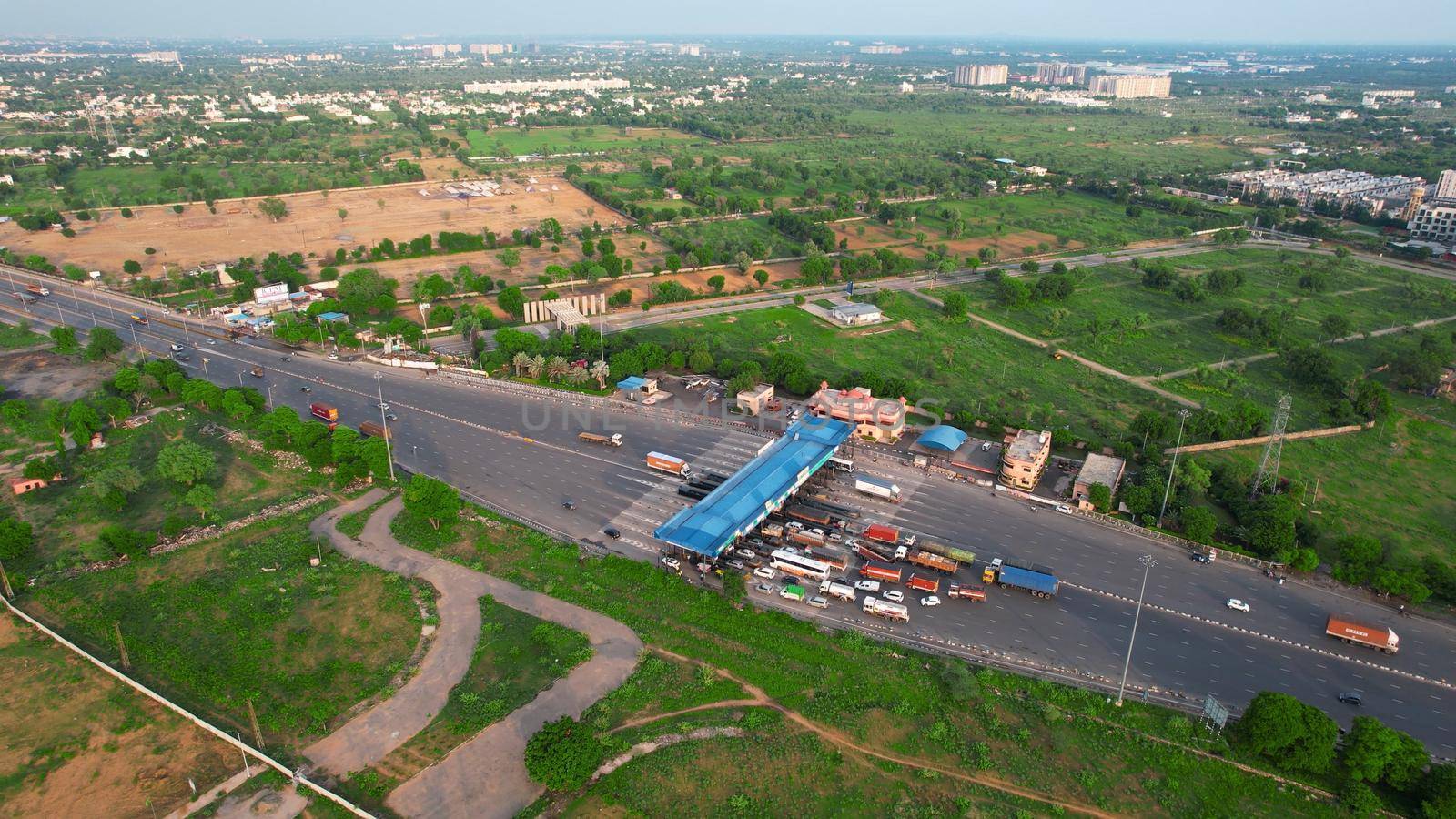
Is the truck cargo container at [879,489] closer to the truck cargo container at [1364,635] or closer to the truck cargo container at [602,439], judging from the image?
the truck cargo container at [602,439]

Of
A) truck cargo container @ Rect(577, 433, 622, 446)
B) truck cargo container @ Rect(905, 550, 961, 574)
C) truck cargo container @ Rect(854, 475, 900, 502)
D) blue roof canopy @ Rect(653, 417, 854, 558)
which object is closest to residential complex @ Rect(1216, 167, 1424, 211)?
truck cargo container @ Rect(854, 475, 900, 502)

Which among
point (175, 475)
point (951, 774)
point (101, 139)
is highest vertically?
point (101, 139)

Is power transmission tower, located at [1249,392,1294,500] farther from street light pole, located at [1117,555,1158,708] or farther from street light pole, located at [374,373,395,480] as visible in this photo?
street light pole, located at [374,373,395,480]

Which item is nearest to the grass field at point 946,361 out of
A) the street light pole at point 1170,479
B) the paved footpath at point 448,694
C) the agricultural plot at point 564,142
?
the street light pole at point 1170,479

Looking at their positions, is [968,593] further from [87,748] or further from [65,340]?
[65,340]

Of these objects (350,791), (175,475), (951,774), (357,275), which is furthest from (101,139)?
(951,774)

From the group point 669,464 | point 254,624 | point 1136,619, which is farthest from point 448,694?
point 1136,619

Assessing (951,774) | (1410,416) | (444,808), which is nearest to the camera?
(444,808)

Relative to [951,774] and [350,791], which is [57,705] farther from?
[951,774]
